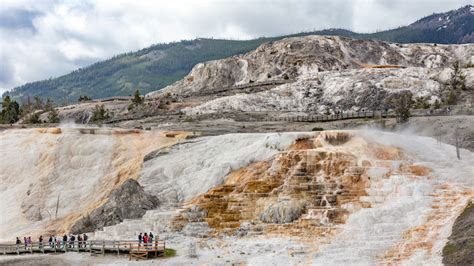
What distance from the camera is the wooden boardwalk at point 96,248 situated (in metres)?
32.3

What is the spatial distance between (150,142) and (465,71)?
49866 millimetres

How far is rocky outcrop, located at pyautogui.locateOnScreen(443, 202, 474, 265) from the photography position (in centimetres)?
2543

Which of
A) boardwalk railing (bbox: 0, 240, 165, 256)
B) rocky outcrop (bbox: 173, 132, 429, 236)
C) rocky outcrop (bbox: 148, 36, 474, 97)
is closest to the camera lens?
boardwalk railing (bbox: 0, 240, 165, 256)

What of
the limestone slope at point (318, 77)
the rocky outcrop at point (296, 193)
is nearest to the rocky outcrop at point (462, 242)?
the rocky outcrop at point (296, 193)

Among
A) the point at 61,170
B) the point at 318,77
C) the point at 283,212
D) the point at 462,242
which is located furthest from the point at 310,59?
the point at 462,242

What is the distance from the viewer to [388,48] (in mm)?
130125

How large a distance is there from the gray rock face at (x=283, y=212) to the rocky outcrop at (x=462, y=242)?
9.27 meters

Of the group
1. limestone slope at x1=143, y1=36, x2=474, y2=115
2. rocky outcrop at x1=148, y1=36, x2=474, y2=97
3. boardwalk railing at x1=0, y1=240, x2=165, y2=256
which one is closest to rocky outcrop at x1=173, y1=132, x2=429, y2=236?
boardwalk railing at x1=0, y1=240, x2=165, y2=256

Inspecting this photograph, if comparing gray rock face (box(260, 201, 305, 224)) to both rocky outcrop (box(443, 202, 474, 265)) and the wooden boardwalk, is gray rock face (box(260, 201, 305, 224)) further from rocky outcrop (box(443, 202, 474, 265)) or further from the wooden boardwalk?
rocky outcrop (box(443, 202, 474, 265))

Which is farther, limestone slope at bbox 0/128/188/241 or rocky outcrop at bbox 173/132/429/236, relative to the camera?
limestone slope at bbox 0/128/188/241

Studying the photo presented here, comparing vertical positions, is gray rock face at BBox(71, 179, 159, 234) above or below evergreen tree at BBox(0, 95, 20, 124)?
below

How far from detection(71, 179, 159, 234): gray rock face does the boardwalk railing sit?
3.77 metres

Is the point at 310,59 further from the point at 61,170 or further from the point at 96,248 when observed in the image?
the point at 96,248

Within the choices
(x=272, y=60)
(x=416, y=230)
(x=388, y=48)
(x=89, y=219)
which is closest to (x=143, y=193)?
(x=89, y=219)
